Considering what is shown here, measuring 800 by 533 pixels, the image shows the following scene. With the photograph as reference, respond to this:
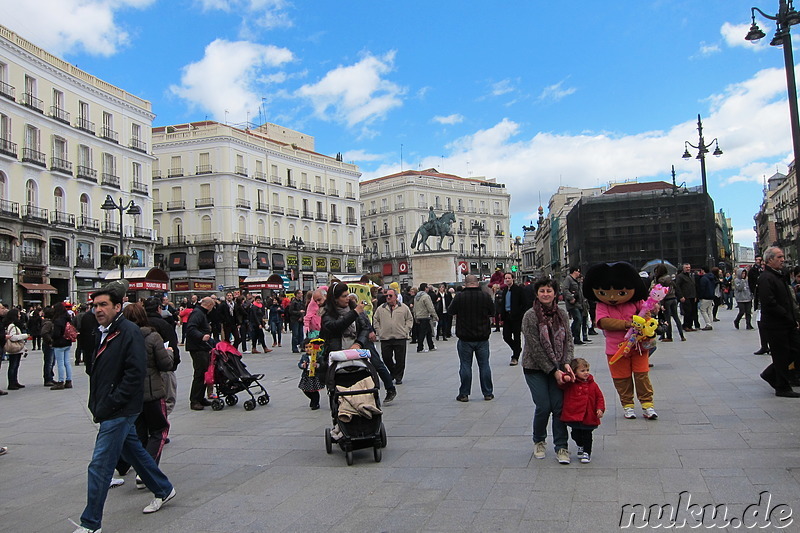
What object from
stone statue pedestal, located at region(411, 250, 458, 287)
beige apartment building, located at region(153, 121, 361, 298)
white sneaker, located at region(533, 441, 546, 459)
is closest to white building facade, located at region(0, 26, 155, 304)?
beige apartment building, located at region(153, 121, 361, 298)

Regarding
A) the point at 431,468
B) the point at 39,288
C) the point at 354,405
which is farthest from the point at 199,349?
the point at 39,288

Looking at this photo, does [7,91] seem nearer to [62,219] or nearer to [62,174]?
[62,174]

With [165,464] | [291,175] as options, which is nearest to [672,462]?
[165,464]

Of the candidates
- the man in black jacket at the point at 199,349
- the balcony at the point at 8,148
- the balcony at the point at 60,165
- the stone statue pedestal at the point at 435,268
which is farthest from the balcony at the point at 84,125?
the man in black jacket at the point at 199,349

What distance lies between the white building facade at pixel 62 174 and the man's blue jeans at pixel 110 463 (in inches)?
1356

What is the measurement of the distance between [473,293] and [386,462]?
137 inches

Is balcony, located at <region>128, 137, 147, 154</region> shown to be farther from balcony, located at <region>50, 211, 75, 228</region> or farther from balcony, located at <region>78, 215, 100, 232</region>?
balcony, located at <region>50, 211, 75, 228</region>

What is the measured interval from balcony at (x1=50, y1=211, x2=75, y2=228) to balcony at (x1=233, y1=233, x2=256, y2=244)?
728 inches

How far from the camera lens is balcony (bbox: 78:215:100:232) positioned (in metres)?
40.8

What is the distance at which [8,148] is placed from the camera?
116ft

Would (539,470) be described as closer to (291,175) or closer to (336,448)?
(336,448)

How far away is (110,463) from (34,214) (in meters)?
38.1

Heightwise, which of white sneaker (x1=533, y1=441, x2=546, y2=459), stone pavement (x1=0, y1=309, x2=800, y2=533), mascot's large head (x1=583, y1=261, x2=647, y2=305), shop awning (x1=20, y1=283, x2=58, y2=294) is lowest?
stone pavement (x1=0, y1=309, x2=800, y2=533)

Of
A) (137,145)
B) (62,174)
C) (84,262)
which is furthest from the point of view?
(137,145)
